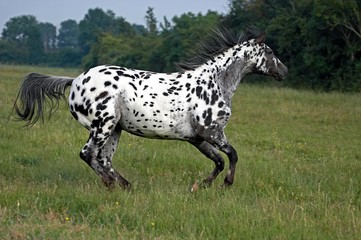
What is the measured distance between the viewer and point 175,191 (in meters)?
6.68

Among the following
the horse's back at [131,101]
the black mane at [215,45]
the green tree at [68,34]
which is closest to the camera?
the horse's back at [131,101]

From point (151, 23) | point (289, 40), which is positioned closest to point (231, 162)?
point (289, 40)

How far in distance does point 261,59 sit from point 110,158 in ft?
8.79

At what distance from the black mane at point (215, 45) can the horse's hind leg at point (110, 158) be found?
53.2 inches

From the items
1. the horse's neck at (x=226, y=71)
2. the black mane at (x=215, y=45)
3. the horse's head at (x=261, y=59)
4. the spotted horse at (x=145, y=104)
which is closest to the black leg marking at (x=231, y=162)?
the spotted horse at (x=145, y=104)

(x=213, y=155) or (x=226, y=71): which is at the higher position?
(x=226, y=71)

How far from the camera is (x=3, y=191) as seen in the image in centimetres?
616

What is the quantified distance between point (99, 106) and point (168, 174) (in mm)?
1788

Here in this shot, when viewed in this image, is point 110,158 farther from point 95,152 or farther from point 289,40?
point 289,40

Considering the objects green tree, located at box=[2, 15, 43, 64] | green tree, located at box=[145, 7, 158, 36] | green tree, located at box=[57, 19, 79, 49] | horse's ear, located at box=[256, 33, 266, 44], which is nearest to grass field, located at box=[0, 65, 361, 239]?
horse's ear, located at box=[256, 33, 266, 44]

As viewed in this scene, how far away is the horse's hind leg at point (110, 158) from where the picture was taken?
7.13 meters

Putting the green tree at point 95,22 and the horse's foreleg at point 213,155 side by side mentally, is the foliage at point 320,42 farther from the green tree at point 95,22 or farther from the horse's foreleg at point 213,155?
the green tree at point 95,22

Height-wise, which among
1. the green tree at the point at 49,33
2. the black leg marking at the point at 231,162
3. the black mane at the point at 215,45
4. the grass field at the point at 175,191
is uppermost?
the green tree at the point at 49,33

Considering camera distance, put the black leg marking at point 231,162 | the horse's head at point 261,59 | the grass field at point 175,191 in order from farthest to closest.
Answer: the horse's head at point 261,59 → the black leg marking at point 231,162 → the grass field at point 175,191
